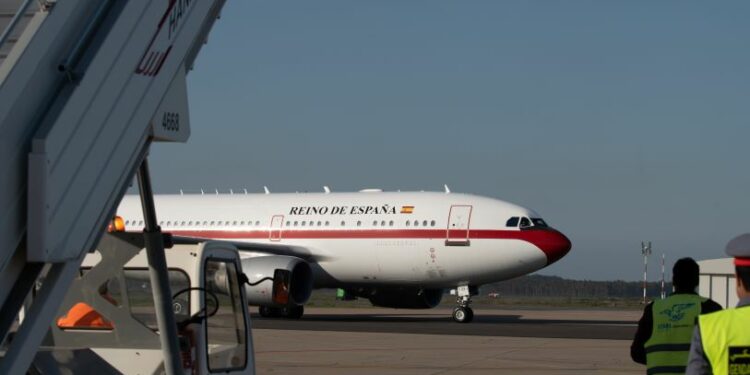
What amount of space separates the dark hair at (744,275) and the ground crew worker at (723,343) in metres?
0.02

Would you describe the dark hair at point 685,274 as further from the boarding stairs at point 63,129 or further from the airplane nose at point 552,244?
the airplane nose at point 552,244

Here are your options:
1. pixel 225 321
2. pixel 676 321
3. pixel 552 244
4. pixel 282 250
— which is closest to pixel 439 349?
pixel 552 244

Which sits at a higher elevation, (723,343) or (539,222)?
(539,222)

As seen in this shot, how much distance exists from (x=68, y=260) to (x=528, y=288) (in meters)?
91.1

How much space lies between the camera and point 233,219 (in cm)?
3219

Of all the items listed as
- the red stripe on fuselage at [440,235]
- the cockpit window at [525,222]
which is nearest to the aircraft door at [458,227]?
the red stripe on fuselage at [440,235]

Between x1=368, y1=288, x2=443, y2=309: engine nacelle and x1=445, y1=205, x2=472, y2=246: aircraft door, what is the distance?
2.85 m

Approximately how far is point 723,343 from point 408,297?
28.2 metres

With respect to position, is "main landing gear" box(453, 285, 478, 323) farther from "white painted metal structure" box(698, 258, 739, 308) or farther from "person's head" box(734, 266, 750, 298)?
"person's head" box(734, 266, 750, 298)

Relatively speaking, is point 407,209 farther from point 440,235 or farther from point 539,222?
point 539,222

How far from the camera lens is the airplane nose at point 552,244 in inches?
1126

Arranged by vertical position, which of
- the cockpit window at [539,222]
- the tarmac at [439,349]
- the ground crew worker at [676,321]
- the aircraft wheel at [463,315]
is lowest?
the ground crew worker at [676,321]

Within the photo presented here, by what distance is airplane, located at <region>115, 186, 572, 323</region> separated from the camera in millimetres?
28734

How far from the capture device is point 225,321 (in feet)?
21.1
